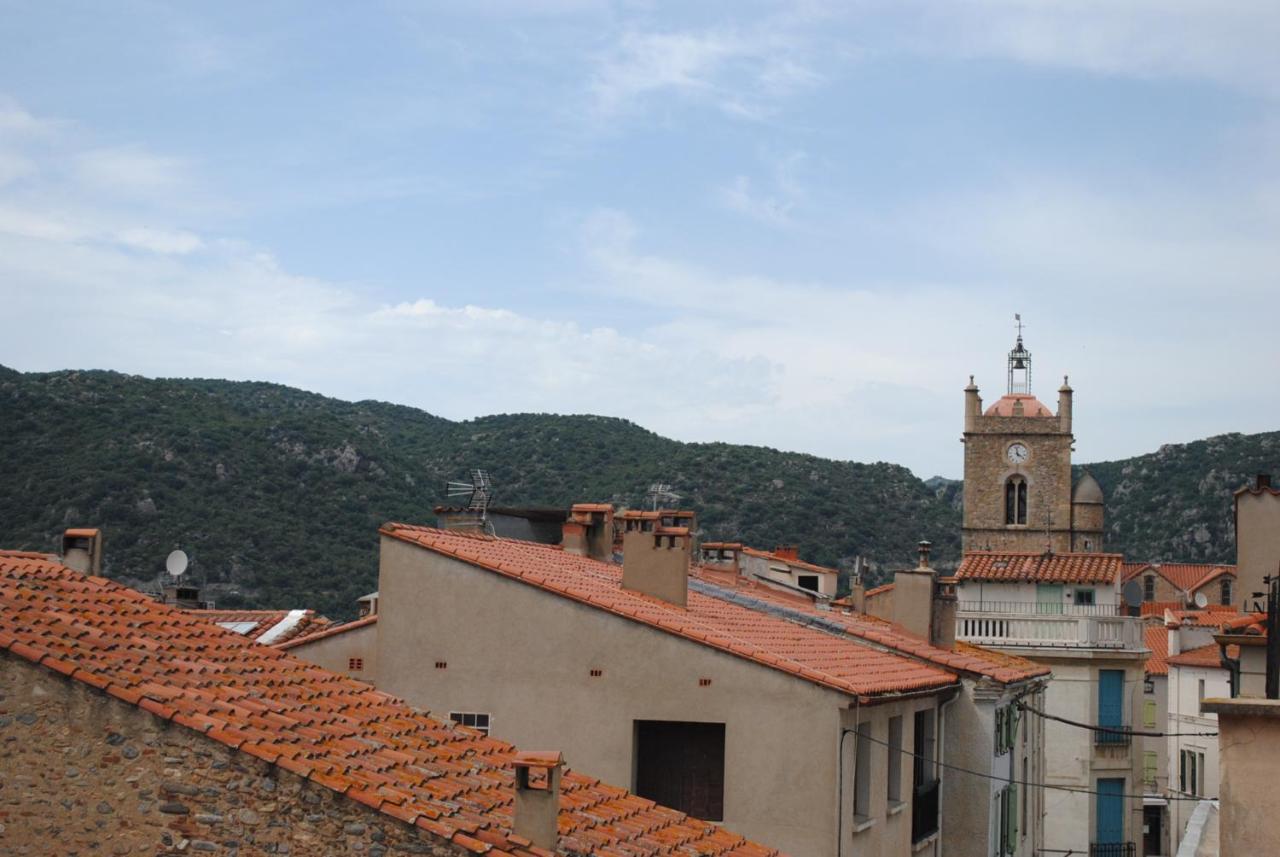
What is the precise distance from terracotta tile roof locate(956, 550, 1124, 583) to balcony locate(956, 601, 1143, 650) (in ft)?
7.06

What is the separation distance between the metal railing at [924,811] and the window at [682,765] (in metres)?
4.83

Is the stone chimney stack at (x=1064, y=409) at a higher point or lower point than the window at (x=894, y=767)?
higher

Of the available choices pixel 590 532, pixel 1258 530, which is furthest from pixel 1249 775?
pixel 590 532

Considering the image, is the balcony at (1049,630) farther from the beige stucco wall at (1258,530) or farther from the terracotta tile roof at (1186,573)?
the terracotta tile roof at (1186,573)

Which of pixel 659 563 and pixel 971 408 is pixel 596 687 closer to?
pixel 659 563

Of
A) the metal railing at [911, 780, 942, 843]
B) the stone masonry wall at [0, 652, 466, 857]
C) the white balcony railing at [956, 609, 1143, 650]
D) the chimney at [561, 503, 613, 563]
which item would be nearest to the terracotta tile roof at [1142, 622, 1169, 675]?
the white balcony railing at [956, 609, 1143, 650]

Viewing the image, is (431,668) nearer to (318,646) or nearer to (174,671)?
(318,646)

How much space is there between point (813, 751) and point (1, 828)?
8.84 m

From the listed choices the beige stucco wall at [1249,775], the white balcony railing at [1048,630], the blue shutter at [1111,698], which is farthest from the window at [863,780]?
the blue shutter at [1111,698]

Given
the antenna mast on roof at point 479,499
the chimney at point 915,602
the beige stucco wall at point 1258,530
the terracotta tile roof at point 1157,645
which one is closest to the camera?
the beige stucco wall at point 1258,530

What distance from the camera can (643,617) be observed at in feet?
57.9

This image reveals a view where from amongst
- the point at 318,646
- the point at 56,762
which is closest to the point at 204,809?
the point at 56,762

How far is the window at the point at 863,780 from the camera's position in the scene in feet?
61.1

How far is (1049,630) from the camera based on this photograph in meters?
38.2
